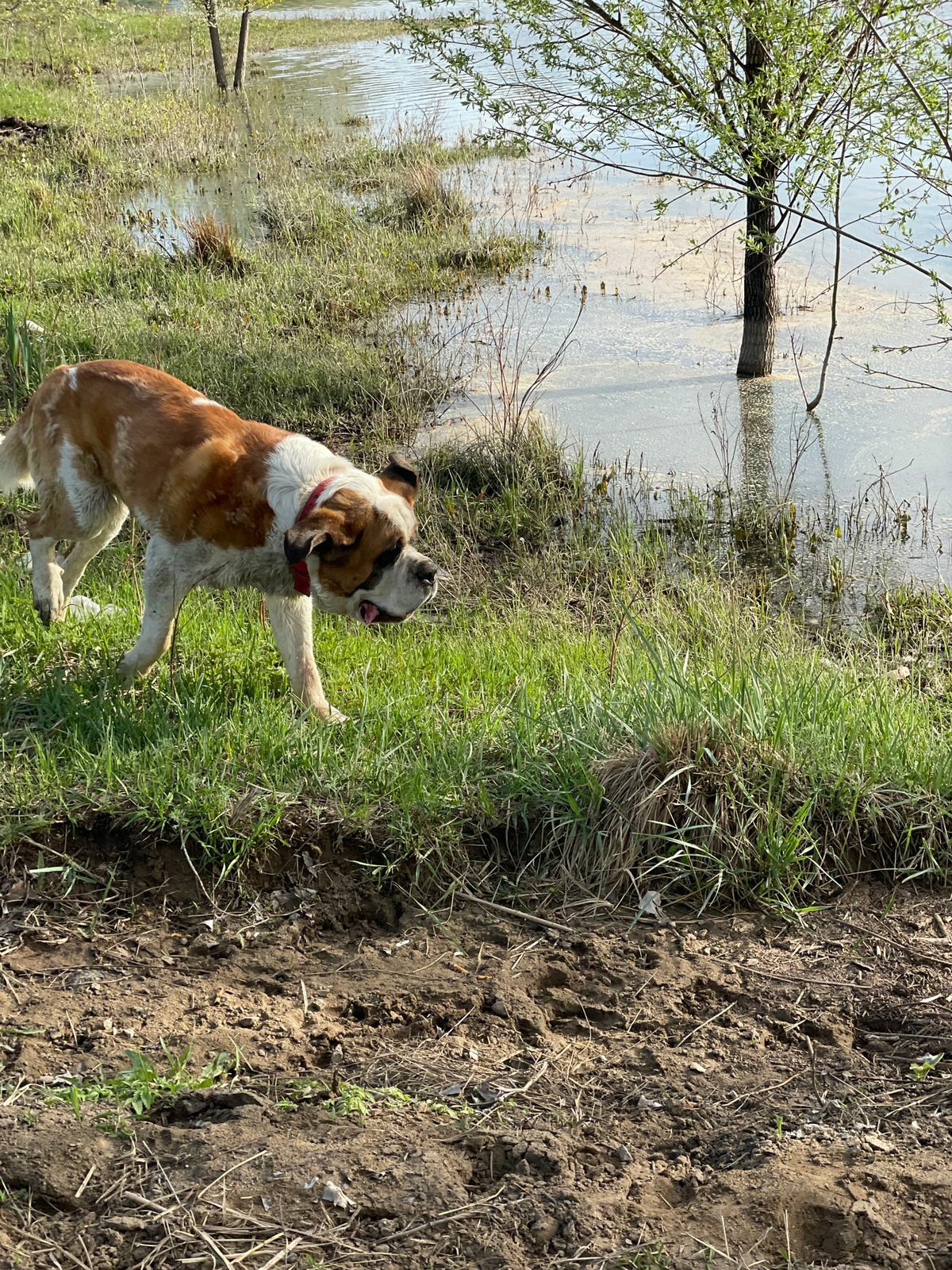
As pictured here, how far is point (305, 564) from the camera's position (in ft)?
14.5

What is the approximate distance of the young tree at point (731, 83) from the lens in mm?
6992

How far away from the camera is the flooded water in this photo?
8.71m

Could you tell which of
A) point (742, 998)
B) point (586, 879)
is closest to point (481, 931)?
point (586, 879)

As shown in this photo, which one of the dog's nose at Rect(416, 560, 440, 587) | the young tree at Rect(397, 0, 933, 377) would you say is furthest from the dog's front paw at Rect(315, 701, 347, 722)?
the young tree at Rect(397, 0, 933, 377)

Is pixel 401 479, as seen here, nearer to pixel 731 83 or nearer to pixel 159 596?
pixel 159 596

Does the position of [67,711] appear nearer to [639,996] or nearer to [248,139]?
[639,996]

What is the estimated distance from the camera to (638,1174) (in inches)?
97.7

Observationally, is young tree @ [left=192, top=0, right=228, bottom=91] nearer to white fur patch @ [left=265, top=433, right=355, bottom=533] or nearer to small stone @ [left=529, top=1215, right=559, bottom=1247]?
white fur patch @ [left=265, top=433, right=355, bottom=533]

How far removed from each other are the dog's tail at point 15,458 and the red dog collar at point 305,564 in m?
1.76

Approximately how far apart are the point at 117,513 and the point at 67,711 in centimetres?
130

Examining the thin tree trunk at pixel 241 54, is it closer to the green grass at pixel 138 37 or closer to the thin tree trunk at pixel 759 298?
the green grass at pixel 138 37

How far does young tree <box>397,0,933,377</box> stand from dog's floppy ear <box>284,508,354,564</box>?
11.9 ft

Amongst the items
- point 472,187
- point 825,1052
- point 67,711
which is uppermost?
point 472,187

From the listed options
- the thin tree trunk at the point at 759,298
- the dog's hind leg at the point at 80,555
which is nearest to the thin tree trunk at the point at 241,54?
the thin tree trunk at the point at 759,298
